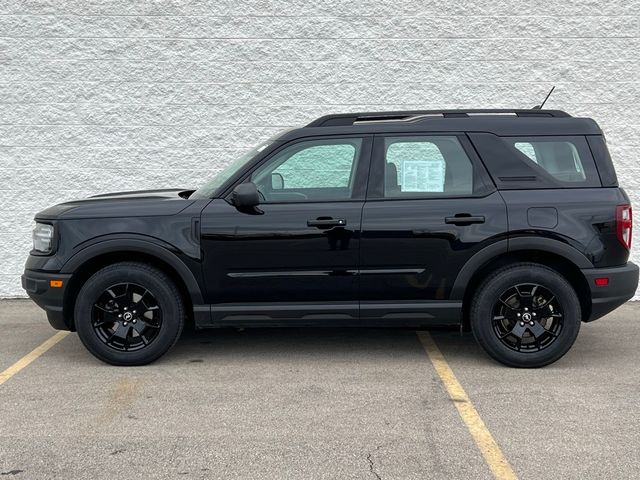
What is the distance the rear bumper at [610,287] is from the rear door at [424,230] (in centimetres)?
77

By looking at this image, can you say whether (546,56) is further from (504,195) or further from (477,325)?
(477,325)

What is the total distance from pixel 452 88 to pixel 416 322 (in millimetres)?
3945

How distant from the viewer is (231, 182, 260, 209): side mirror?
560 centimetres

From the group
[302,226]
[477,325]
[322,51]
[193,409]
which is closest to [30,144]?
[322,51]

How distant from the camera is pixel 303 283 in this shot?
5.76 m

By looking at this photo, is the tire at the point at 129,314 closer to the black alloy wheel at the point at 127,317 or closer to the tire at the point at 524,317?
the black alloy wheel at the point at 127,317

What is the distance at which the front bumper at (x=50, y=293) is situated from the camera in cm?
579

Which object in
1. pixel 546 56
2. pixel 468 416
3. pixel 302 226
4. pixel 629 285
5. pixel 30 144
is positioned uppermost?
pixel 546 56

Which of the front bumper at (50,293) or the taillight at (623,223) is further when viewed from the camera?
the front bumper at (50,293)

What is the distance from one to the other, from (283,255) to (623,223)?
8.38 feet

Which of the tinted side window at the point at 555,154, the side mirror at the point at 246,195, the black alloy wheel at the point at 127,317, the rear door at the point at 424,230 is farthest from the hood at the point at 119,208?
the tinted side window at the point at 555,154

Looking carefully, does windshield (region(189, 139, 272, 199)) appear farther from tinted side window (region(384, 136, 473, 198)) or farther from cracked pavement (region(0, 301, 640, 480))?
cracked pavement (region(0, 301, 640, 480))

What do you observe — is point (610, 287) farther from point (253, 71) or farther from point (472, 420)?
point (253, 71)

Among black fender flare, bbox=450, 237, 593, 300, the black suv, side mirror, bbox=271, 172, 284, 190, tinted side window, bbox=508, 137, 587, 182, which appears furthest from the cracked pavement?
tinted side window, bbox=508, 137, 587, 182
